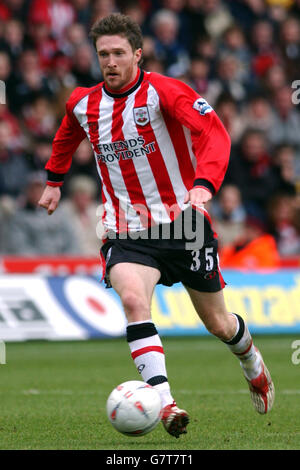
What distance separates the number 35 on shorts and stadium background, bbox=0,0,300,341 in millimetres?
5499

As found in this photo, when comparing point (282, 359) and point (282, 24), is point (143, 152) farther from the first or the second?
point (282, 24)

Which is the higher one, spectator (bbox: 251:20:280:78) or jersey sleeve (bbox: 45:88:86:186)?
jersey sleeve (bbox: 45:88:86:186)

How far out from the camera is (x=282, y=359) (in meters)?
9.73

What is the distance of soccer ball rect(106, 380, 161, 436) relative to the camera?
4945 millimetres

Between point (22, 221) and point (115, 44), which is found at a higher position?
point (115, 44)

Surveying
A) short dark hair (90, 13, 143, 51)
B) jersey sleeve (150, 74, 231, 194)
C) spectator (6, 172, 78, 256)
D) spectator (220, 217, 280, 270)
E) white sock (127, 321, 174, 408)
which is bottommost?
spectator (220, 217, 280, 270)

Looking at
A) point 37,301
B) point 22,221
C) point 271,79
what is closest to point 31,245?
point 22,221

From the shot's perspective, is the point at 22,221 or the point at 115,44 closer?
the point at 115,44

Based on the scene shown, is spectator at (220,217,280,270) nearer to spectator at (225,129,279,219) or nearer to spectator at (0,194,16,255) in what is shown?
spectator at (225,129,279,219)

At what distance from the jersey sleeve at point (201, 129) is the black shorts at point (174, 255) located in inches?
19.5

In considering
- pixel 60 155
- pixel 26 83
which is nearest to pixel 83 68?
pixel 26 83

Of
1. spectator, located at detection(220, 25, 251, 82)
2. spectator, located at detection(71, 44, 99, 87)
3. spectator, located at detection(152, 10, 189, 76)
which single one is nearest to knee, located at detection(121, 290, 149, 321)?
spectator, located at detection(71, 44, 99, 87)

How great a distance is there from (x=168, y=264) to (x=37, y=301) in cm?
558
